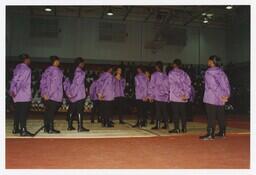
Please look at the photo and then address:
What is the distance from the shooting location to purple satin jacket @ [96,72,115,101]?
26.6ft

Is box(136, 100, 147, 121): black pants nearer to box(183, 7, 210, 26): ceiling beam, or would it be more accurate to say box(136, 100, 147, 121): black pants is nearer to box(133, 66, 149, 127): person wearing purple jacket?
box(133, 66, 149, 127): person wearing purple jacket

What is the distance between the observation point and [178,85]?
6918 millimetres

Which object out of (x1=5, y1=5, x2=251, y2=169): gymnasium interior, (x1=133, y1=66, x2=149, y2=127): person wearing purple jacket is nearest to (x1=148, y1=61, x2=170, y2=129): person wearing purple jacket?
(x1=133, y1=66, x2=149, y2=127): person wearing purple jacket

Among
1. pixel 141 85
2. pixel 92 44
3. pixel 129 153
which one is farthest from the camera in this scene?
pixel 92 44

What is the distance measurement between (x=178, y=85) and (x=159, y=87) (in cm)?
85

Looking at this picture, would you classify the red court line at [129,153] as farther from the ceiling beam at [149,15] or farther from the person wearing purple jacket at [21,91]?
the ceiling beam at [149,15]

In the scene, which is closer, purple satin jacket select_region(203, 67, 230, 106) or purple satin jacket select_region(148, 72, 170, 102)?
purple satin jacket select_region(203, 67, 230, 106)

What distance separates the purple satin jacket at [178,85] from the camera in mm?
6891

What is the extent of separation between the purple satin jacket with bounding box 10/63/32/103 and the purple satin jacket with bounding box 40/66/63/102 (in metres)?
0.50

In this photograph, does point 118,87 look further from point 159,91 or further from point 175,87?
point 175,87

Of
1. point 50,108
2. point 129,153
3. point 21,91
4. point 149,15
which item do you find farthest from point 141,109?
point 149,15

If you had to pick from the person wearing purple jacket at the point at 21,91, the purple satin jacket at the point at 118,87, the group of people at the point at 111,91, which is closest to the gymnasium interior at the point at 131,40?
the purple satin jacket at the point at 118,87
